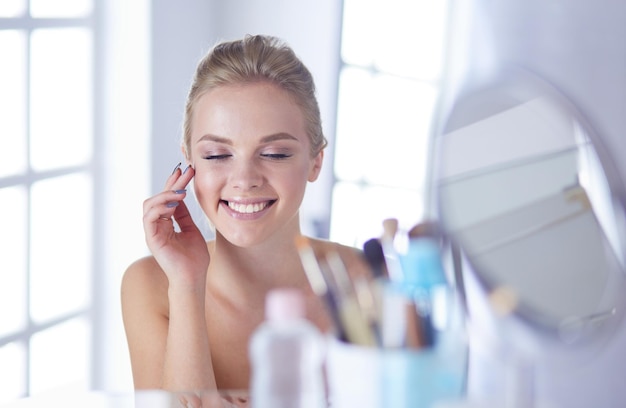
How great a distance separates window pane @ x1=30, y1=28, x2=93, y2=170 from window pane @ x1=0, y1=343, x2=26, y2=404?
221mm

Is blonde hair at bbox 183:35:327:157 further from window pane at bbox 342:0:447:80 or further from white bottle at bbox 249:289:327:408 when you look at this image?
white bottle at bbox 249:289:327:408

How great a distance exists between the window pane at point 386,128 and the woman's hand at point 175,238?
0.17 m

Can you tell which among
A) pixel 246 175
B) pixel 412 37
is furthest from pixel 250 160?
pixel 412 37

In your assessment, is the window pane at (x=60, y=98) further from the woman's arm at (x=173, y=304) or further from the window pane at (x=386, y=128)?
the window pane at (x=386, y=128)

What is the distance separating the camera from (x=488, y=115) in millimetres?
830

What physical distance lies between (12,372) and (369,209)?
1.52ft

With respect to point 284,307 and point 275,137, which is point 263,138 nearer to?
point 275,137

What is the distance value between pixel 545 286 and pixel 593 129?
16 cm

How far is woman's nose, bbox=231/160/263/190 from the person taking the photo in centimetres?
81

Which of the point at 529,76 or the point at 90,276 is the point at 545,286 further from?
the point at 90,276

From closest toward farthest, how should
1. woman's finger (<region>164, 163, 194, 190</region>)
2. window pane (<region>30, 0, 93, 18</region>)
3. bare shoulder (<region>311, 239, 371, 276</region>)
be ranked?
bare shoulder (<region>311, 239, 371, 276</region>)
woman's finger (<region>164, 163, 194, 190</region>)
window pane (<region>30, 0, 93, 18</region>)

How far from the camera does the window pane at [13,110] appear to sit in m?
0.99

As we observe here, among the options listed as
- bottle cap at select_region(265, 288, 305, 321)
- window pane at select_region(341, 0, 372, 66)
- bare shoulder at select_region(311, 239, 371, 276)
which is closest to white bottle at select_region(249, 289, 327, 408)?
bottle cap at select_region(265, 288, 305, 321)

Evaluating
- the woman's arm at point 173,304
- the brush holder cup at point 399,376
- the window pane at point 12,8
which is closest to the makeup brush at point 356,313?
the brush holder cup at point 399,376
